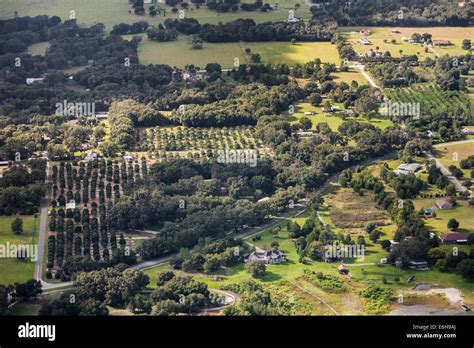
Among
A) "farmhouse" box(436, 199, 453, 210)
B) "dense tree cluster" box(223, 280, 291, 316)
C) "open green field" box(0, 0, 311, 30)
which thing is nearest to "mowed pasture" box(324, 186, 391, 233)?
"farmhouse" box(436, 199, 453, 210)

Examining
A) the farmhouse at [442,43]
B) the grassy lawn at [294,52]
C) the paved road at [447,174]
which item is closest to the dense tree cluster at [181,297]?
the paved road at [447,174]

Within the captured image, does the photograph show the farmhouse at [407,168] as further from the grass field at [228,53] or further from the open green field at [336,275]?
the grass field at [228,53]

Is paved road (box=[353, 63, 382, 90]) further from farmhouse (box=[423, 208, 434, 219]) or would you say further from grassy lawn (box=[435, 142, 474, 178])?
farmhouse (box=[423, 208, 434, 219])

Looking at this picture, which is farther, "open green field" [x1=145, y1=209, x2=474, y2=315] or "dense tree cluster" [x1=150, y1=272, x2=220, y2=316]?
"open green field" [x1=145, y1=209, x2=474, y2=315]

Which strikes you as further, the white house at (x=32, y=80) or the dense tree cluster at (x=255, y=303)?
the white house at (x=32, y=80)

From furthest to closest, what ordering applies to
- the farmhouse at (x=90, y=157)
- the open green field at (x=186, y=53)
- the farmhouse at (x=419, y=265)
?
the open green field at (x=186, y=53) < the farmhouse at (x=90, y=157) < the farmhouse at (x=419, y=265)

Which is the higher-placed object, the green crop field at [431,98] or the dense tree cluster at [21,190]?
the green crop field at [431,98]
